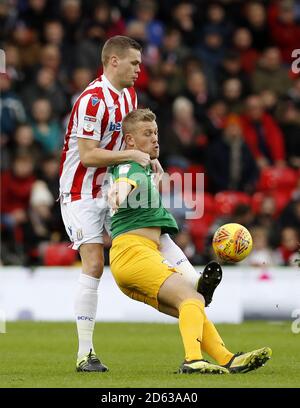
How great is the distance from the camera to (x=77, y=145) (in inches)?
379

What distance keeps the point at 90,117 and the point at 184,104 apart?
9.45m

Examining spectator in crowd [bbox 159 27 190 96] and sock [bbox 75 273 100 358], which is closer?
sock [bbox 75 273 100 358]

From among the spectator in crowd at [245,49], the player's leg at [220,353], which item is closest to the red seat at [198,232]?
the spectator in crowd at [245,49]

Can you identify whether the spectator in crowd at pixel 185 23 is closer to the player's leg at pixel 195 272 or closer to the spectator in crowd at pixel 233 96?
the spectator in crowd at pixel 233 96

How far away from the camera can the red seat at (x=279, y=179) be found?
59.6 feet

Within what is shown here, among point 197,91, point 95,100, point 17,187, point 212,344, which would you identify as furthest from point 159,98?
point 212,344

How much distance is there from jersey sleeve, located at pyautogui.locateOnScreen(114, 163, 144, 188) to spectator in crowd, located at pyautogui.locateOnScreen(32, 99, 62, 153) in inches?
371

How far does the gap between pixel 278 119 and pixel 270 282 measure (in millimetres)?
4655

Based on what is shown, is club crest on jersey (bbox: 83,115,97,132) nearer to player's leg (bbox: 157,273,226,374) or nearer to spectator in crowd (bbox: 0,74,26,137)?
player's leg (bbox: 157,273,226,374)

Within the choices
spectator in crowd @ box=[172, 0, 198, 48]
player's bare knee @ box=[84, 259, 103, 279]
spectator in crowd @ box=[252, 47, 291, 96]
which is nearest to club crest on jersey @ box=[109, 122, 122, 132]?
player's bare knee @ box=[84, 259, 103, 279]

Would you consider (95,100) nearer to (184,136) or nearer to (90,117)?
(90,117)

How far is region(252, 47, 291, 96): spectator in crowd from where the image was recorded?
20.1m

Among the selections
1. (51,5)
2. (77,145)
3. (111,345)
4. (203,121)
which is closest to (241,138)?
(203,121)

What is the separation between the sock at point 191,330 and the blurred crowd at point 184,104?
7.60m
